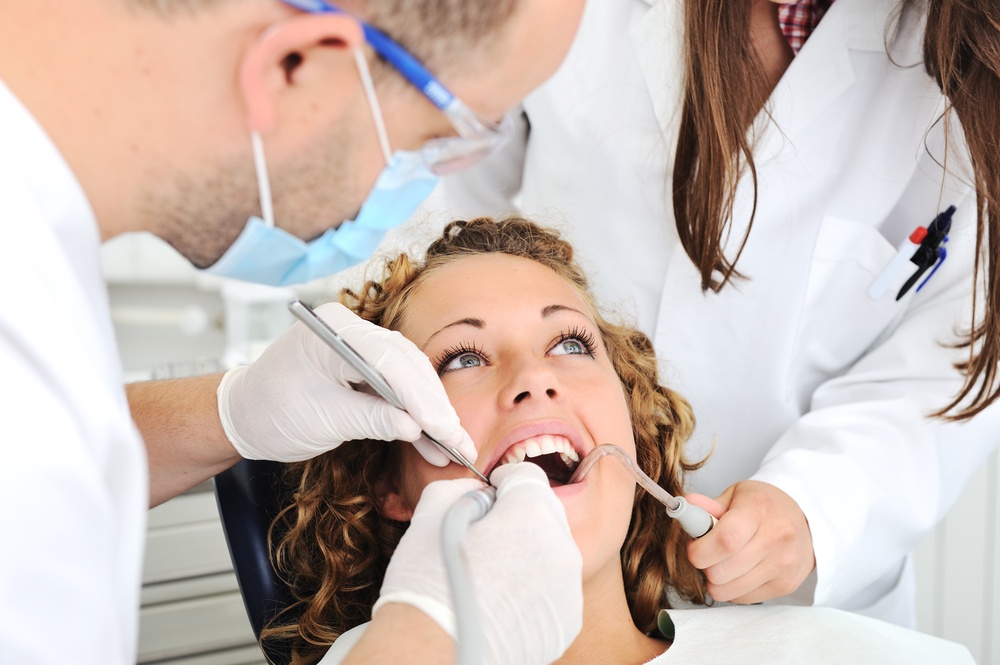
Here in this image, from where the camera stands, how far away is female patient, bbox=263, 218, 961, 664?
4.71ft

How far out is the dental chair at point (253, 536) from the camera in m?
1.53

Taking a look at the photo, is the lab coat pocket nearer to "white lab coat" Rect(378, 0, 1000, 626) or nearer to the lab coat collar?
"white lab coat" Rect(378, 0, 1000, 626)

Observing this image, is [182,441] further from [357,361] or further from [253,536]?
[357,361]

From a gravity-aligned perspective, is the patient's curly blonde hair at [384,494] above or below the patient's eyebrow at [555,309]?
below

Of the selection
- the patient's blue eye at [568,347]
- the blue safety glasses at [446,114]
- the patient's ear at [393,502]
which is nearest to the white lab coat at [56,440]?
the blue safety glasses at [446,114]

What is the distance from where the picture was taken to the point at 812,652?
1.49 m

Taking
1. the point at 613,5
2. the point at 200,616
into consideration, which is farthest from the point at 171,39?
the point at 200,616

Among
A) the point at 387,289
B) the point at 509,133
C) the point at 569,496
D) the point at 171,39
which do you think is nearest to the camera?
the point at 171,39

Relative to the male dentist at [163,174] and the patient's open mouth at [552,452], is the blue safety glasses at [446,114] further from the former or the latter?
the patient's open mouth at [552,452]

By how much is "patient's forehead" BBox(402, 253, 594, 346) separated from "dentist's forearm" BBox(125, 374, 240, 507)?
13.9 inches

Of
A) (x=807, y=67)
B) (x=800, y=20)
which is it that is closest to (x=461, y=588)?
(x=807, y=67)

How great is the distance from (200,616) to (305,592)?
86cm

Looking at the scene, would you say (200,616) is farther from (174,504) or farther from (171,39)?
(171,39)

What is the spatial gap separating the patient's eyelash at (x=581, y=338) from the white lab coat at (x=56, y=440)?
2.74 feet
